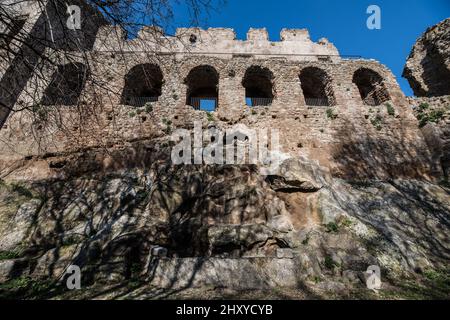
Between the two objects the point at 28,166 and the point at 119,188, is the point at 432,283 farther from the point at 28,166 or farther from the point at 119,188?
the point at 28,166

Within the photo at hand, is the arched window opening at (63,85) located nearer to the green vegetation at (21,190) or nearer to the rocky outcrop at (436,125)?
the green vegetation at (21,190)

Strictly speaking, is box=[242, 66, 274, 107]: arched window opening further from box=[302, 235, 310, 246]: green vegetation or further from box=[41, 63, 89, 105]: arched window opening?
box=[41, 63, 89, 105]: arched window opening

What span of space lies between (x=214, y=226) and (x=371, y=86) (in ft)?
41.1

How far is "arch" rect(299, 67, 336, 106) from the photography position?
12186 mm

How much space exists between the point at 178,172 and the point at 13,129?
8.08 m

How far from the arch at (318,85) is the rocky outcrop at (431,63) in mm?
5465

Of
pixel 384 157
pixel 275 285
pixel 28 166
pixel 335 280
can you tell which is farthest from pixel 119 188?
pixel 384 157

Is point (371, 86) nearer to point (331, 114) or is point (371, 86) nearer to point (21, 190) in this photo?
point (331, 114)

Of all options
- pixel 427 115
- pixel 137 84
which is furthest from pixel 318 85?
pixel 137 84

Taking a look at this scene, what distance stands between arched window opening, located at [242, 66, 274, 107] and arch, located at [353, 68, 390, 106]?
16.0 ft

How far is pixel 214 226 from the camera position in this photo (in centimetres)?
634

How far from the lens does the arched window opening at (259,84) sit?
41.6ft

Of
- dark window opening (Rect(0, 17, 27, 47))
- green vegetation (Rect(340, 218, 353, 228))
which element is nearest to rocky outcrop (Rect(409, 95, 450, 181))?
green vegetation (Rect(340, 218, 353, 228))

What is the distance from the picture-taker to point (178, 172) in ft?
25.7
